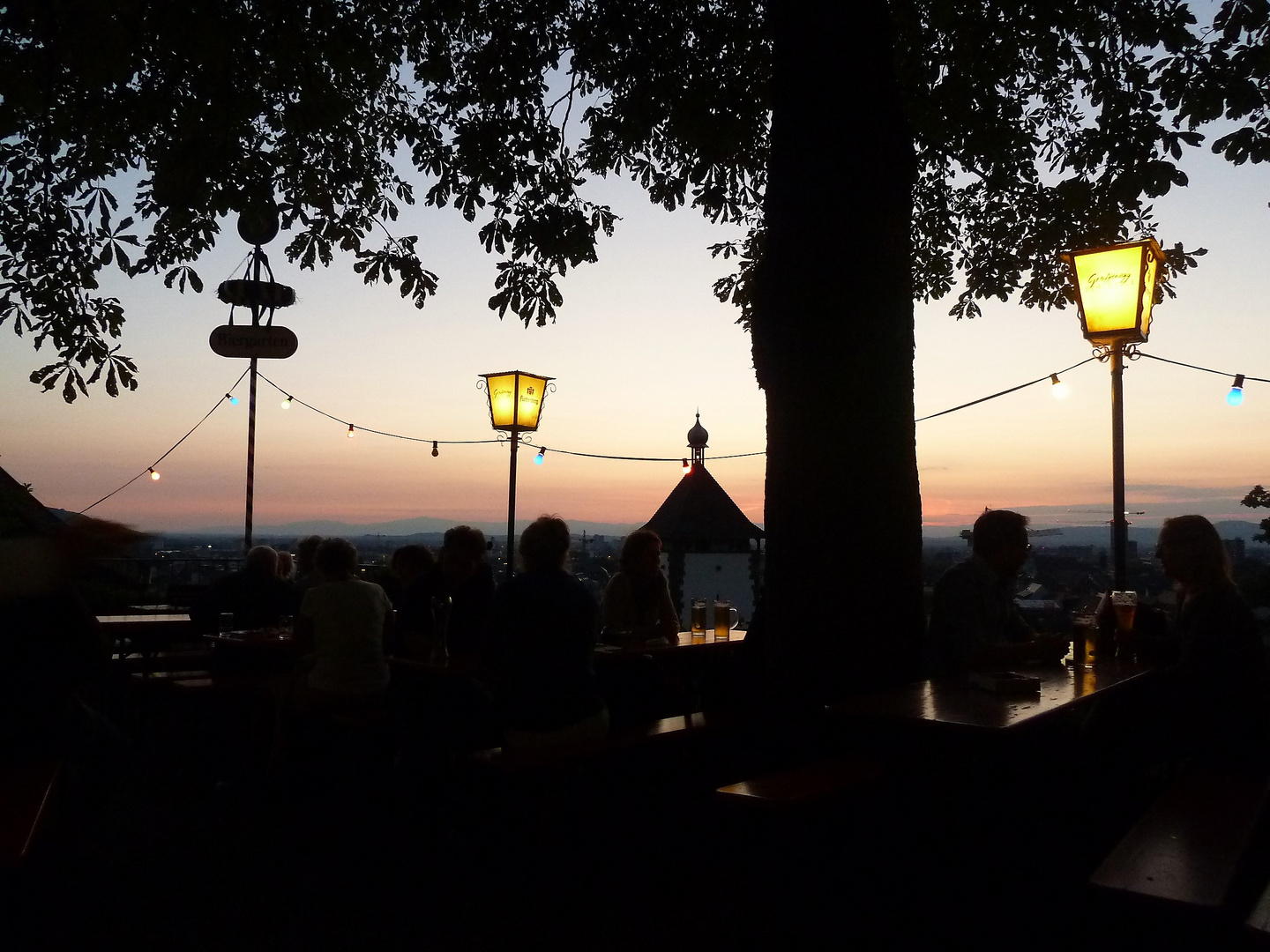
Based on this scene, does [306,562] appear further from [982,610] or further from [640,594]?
[982,610]

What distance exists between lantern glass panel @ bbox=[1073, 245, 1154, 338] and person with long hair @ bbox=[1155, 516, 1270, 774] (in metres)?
1.54

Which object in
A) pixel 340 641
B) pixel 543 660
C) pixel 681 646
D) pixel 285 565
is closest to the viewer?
pixel 543 660

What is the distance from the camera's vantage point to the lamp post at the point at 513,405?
27.3 ft

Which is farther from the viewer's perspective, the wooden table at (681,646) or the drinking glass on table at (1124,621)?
the wooden table at (681,646)

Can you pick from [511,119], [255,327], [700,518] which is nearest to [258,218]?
[511,119]

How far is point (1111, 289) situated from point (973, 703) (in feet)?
8.66

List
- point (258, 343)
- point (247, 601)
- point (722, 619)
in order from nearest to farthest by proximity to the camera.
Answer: point (722, 619) → point (247, 601) → point (258, 343)

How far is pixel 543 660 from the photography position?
12.8ft

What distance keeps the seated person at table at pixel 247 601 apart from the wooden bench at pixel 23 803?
3.45 metres

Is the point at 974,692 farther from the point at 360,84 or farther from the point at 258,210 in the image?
the point at 360,84

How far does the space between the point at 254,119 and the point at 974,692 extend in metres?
5.37

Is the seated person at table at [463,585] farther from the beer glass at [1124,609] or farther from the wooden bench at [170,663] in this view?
the beer glass at [1124,609]

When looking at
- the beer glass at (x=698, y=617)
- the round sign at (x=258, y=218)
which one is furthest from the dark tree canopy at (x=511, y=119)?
the beer glass at (x=698, y=617)

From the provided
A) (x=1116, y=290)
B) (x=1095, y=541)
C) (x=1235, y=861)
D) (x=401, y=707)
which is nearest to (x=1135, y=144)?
(x=1116, y=290)
